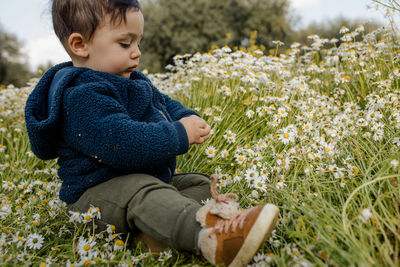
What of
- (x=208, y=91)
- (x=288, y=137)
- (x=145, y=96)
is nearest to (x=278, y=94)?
(x=208, y=91)

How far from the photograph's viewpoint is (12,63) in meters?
19.8

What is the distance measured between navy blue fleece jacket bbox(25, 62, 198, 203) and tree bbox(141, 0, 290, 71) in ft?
58.1

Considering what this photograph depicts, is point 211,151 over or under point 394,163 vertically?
under

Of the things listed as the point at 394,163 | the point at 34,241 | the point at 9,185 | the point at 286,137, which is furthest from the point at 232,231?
the point at 9,185

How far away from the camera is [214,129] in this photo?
2.68 meters

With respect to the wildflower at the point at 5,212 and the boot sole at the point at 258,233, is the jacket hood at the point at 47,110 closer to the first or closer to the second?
the wildflower at the point at 5,212

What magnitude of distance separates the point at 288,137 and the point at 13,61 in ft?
70.8

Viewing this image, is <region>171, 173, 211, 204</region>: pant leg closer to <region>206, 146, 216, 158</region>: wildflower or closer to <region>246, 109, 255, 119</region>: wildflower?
<region>206, 146, 216, 158</region>: wildflower

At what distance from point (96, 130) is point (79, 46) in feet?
1.57

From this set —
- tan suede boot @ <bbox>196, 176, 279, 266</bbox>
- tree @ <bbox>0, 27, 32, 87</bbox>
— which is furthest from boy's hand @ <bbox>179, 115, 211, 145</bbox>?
tree @ <bbox>0, 27, 32, 87</bbox>

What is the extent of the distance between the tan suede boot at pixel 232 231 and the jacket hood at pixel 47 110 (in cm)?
83

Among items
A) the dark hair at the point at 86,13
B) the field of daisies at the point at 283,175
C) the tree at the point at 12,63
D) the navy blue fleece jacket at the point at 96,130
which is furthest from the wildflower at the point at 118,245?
the tree at the point at 12,63

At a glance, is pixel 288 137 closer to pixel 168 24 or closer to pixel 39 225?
pixel 39 225

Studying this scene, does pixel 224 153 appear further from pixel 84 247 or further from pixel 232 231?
pixel 84 247
